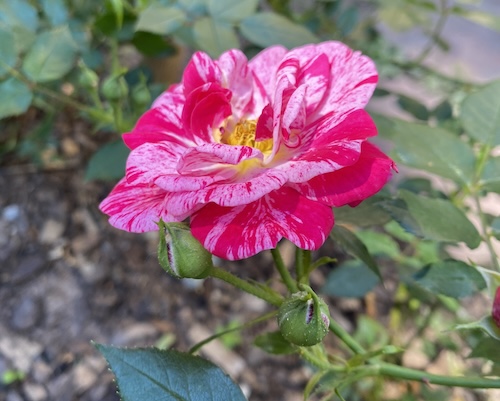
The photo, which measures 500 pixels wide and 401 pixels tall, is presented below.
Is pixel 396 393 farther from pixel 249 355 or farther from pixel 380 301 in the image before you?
pixel 249 355

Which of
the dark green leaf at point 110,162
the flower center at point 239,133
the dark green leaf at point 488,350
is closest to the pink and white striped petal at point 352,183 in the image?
the flower center at point 239,133

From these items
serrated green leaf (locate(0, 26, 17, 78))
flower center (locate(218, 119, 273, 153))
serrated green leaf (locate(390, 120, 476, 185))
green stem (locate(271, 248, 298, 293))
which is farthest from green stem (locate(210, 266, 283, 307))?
serrated green leaf (locate(0, 26, 17, 78))

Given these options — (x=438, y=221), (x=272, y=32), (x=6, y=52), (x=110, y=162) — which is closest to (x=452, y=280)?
(x=438, y=221)

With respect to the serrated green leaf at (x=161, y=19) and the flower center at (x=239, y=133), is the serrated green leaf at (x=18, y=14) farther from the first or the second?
the flower center at (x=239, y=133)

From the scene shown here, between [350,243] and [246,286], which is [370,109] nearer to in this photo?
[350,243]

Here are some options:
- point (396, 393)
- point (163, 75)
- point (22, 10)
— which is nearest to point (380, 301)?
point (396, 393)

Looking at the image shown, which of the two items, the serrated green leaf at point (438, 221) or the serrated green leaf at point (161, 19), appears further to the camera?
the serrated green leaf at point (161, 19)

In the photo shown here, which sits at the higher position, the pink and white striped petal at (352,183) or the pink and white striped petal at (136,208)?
the pink and white striped petal at (352,183)
